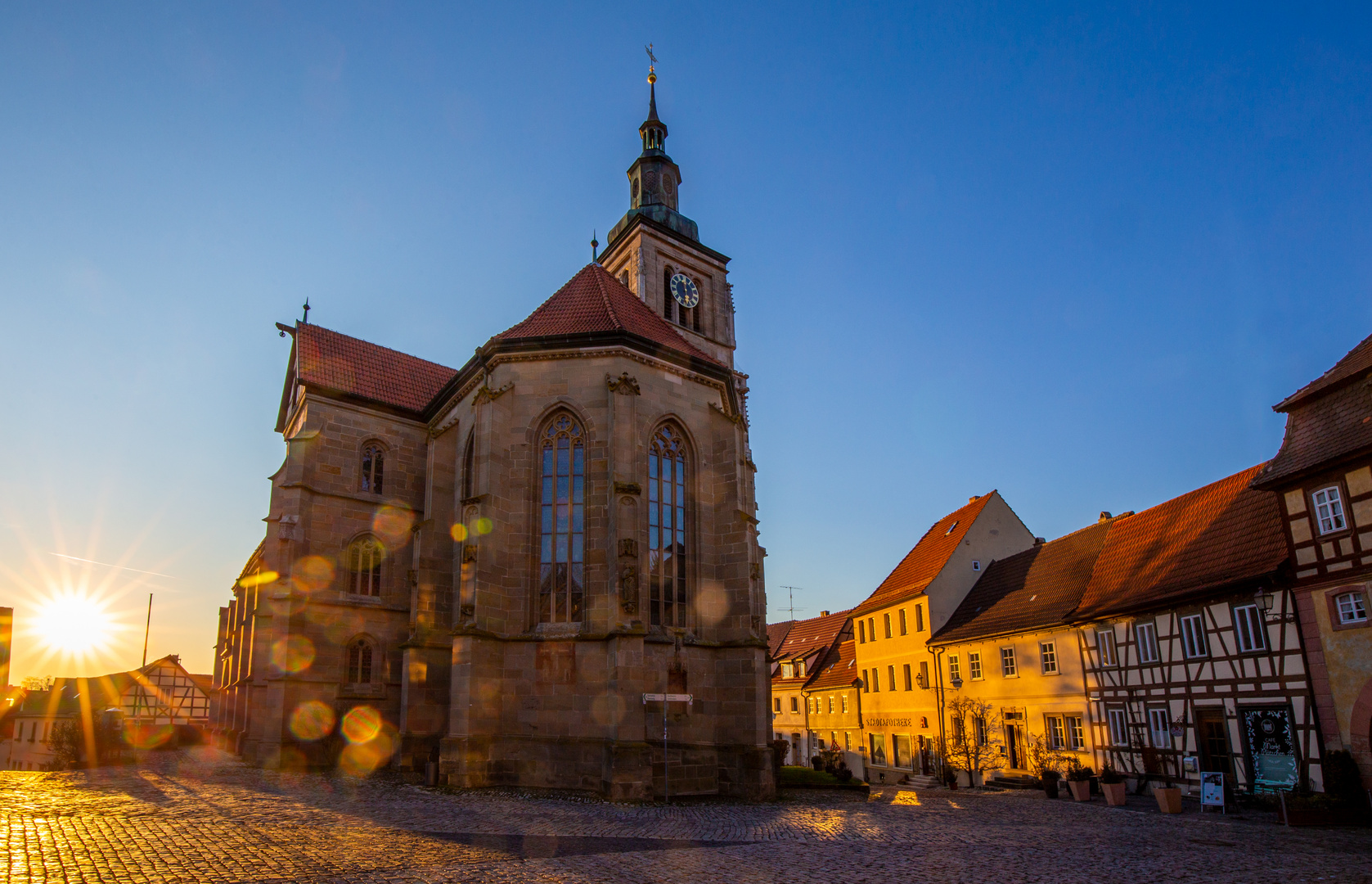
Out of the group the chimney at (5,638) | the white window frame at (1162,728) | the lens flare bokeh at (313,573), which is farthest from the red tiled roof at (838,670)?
the chimney at (5,638)

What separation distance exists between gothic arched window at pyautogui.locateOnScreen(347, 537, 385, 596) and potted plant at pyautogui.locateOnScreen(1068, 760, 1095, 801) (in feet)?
69.4

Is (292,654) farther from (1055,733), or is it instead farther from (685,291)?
(1055,733)

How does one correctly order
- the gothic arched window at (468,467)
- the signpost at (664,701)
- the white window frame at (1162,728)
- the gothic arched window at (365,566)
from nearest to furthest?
the signpost at (664,701) → the white window frame at (1162,728) → the gothic arched window at (468,467) → the gothic arched window at (365,566)

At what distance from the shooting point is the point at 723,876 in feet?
33.5

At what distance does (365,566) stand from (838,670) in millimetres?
25706

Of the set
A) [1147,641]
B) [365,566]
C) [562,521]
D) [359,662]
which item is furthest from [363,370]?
[1147,641]

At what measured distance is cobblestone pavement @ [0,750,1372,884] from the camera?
10.3 m

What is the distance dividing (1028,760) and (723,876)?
→ 21977 millimetres

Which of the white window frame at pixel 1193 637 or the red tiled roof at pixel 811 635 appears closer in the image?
the white window frame at pixel 1193 637

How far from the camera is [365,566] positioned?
2864 centimetres

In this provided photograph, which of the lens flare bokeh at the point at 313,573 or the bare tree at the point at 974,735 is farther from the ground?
the lens flare bokeh at the point at 313,573

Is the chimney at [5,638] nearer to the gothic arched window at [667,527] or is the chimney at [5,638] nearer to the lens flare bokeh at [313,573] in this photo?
the lens flare bokeh at [313,573]

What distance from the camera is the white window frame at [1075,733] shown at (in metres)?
26.2

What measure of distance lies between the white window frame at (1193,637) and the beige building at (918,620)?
12.8 metres
